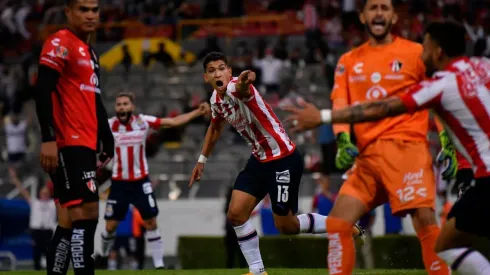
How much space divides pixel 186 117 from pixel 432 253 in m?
5.50

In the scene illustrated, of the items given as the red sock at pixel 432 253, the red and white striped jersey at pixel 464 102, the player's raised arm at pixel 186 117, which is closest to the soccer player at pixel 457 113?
the red and white striped jersey at pixel 464 102

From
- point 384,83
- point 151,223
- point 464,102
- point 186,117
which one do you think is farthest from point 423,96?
point 151,223

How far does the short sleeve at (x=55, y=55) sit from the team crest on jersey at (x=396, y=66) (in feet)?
9.46

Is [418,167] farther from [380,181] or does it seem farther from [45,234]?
[45,234]

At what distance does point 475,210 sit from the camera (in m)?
7.98

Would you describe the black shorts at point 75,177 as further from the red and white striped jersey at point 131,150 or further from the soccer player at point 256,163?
the red and white striped jersey at point 131,150

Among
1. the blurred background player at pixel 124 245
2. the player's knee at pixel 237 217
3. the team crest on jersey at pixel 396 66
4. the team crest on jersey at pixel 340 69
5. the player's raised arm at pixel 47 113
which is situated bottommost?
the blurred background player at pixel 124 245

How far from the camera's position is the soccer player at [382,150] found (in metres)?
9.11

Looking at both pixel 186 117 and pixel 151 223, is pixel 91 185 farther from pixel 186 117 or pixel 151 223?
pixel 151 223

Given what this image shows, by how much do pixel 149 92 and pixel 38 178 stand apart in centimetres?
603

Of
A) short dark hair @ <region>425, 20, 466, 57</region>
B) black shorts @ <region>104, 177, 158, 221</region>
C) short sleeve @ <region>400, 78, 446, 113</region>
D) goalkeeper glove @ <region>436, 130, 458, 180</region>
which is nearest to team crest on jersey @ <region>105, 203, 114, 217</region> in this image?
black shorts @ <region>104, 177, 158, 221</region>

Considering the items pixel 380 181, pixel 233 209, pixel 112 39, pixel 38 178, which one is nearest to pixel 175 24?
pixel 112 39

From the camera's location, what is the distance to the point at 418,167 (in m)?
9.21

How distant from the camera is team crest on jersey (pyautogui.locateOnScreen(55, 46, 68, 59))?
9070 mm
